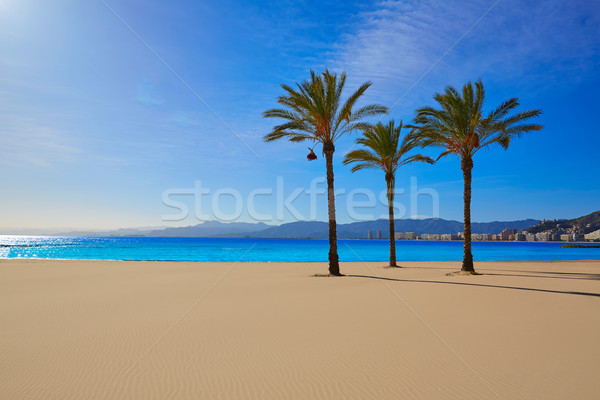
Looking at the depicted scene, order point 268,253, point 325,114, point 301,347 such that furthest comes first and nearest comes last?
1. point 268,253
2. point 325,114
3. point 301,347

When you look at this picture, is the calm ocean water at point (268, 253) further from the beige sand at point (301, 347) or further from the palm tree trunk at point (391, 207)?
the beige sand at point (301, 347)

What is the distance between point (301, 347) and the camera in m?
5.70

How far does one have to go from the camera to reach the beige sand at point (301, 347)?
13.8 ft

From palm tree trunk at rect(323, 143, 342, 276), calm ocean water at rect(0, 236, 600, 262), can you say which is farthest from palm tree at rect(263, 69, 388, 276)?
calm ocean water at rect(0, 236, 600, 262)

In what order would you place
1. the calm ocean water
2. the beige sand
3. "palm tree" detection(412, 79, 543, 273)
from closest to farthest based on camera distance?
Result: the beige sand < "palm tree" detection(412, 79, 543, 273) < the calm ocean water

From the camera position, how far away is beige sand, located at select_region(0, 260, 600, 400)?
13.8ft

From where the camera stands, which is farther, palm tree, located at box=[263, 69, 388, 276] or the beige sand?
palm tree, located at box=[263, 69, 388, 276]

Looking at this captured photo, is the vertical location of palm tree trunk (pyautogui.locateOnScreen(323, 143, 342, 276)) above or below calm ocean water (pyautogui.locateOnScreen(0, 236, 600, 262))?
above

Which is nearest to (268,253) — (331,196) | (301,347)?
(331,196)

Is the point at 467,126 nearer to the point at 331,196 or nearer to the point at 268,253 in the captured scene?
the point at 331,196

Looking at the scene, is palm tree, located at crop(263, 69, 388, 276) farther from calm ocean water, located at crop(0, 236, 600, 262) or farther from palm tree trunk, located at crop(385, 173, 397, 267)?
calm ocean water, located at crop(0, 236, 600, 262)

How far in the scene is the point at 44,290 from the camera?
12.0m

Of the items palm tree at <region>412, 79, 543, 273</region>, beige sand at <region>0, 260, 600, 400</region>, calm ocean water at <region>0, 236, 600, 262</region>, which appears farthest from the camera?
calm ocean water at <region>0, 236, 600, 262</region>

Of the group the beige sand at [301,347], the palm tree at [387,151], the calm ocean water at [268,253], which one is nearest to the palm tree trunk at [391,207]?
the palm tree at [387,151]
